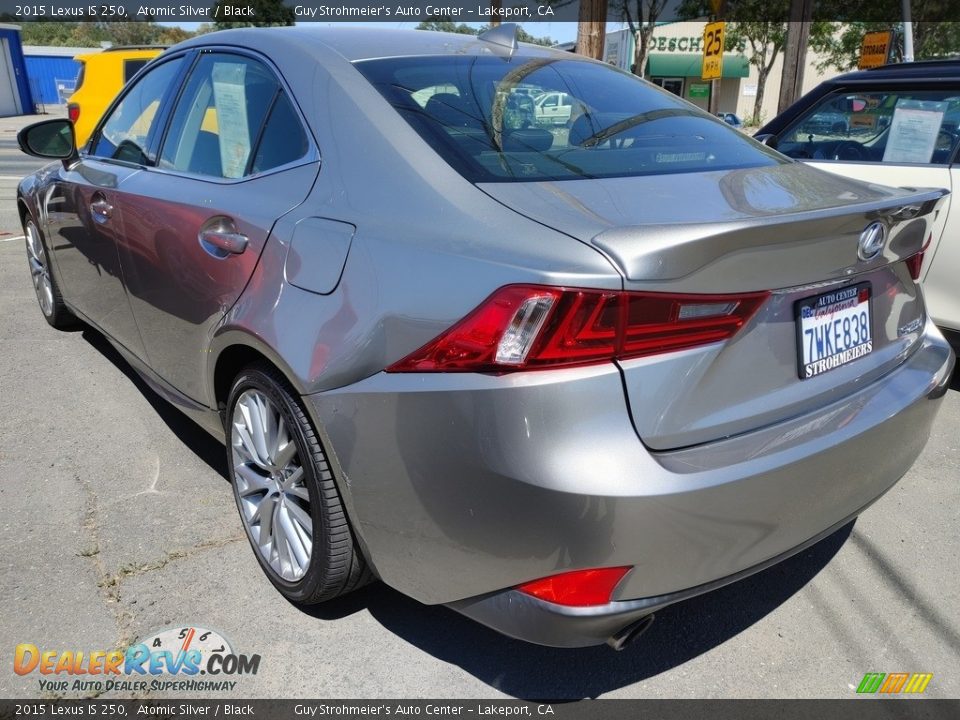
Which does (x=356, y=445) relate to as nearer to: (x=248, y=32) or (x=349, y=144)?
(x=349, y=144)

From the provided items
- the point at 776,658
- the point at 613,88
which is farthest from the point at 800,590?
the point at 613,88

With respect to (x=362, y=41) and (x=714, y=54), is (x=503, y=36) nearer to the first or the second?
(x=362, y=41)

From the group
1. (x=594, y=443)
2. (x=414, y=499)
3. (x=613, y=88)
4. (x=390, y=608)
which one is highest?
(x=613, y=88)

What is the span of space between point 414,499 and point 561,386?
0.45m

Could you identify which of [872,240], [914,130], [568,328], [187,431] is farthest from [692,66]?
[568,328]

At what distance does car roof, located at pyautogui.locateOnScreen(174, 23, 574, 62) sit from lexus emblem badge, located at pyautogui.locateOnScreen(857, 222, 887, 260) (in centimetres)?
145

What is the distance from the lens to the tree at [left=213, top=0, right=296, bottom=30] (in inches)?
1629

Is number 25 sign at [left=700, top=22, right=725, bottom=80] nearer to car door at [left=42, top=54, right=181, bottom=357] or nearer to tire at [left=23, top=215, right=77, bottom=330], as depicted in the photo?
tire at [left=23, top=215, right=77, bottom=330]

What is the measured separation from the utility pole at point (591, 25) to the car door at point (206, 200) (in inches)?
346

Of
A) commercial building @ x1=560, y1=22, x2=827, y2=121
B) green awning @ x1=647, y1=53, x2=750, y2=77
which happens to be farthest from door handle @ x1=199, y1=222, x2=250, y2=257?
green awning @ x1=647, y1=53, x2=750, y2=77

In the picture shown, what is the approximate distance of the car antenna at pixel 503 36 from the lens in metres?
2.91

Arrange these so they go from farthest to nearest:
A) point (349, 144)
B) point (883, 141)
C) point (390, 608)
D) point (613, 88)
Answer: point (883, 141)
point (613, 88)
point (390, 608)
point (349, 144)

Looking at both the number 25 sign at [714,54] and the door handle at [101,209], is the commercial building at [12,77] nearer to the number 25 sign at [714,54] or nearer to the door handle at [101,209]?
the number 25 sign at [714,54]

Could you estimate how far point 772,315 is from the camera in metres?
1.81
